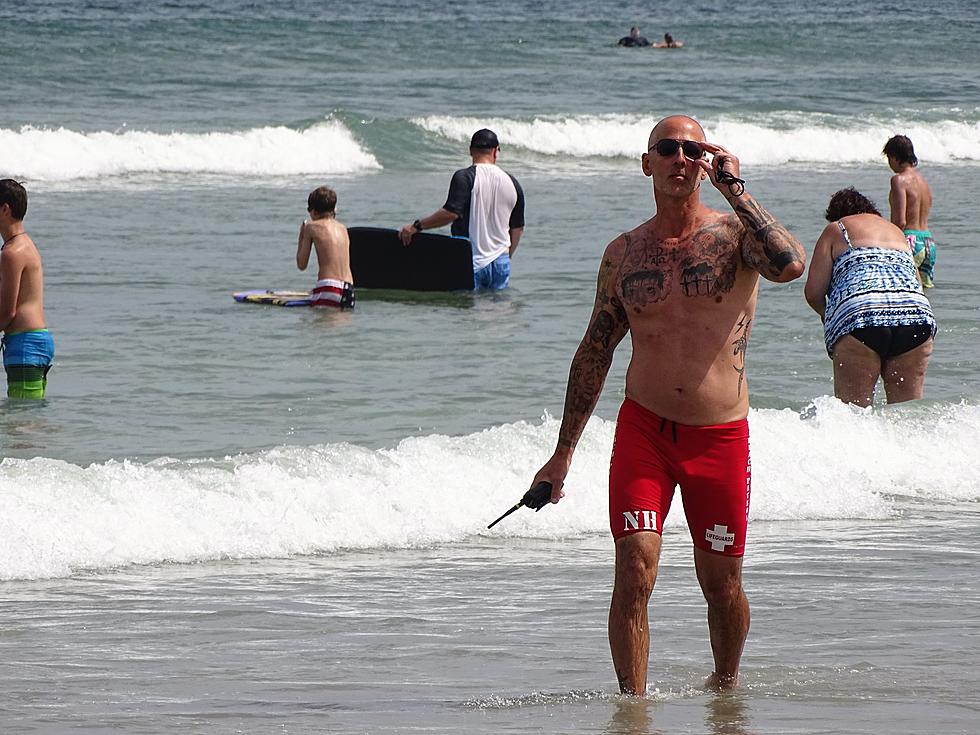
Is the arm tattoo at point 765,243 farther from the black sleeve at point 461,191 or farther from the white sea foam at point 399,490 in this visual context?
the black sleeve at point 461,191

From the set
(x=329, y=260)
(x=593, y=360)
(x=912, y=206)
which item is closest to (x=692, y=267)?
(x=593, y=360)

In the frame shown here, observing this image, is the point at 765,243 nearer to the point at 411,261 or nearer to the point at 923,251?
the point at 923,251

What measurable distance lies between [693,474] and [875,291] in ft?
11.9

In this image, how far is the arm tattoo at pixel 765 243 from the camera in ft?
14.2

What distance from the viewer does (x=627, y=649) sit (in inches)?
176

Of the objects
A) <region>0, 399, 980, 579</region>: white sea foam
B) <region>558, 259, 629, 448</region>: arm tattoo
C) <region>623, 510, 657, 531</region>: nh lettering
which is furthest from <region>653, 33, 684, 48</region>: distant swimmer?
<region>623, 510, 657, 531</region>: nh lettering

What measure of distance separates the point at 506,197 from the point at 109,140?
12878 millimetres

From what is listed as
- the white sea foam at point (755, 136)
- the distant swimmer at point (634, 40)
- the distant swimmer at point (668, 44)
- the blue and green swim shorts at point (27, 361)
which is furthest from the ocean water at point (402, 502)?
the distant swimmer at point (634, 40)

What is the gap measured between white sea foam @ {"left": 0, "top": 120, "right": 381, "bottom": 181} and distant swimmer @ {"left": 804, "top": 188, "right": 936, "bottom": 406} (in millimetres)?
15789

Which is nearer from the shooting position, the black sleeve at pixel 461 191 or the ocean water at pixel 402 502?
the ocean water at pixel 402 502

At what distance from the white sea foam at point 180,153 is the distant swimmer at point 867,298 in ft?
51.8

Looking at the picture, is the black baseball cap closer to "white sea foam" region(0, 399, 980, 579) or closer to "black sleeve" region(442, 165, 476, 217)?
"black sleeve" region(442, 165, 476, 217)

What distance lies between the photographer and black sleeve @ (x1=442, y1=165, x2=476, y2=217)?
12.8 m

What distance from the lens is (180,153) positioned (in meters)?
23.9
